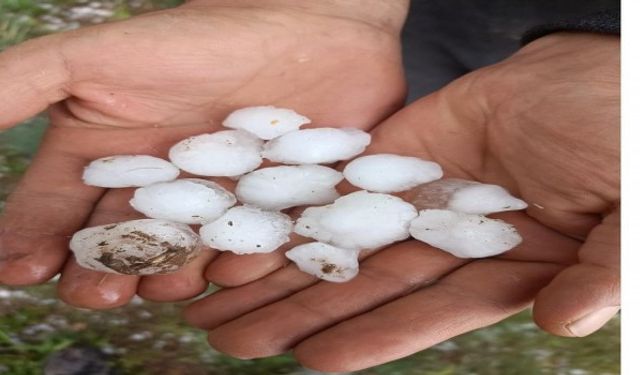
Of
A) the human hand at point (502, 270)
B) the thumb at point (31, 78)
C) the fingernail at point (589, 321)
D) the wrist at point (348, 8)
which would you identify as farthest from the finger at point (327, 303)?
the wrist at point (348, 8)

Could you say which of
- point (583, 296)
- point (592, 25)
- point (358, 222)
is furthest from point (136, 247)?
point (592, 25)

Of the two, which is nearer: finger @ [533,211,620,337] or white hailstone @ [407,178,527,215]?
finger @ [533,211,620,337]

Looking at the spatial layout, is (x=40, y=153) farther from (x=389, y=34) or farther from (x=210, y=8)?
(x=389, y=34)

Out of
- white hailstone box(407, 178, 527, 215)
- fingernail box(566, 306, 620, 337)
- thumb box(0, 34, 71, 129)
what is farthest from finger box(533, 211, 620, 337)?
thumb box(0, 34, 71, 129)

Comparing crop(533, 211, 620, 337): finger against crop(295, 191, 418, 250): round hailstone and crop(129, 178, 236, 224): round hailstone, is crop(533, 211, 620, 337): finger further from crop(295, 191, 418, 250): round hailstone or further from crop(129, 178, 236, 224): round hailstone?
crop(129, 178, 236, 224): round hailstone

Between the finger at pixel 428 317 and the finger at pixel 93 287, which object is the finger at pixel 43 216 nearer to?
the finger at pixel 93 287

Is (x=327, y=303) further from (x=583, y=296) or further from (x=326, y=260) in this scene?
(x=583, y=296)
